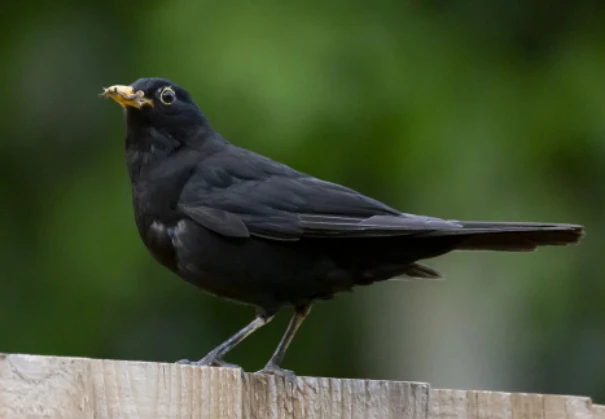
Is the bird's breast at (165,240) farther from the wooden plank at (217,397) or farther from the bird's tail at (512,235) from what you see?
the wooden plank at (217,397)

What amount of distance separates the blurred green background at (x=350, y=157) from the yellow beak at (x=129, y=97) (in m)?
1.33

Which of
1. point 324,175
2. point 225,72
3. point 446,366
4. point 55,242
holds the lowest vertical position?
Answer: point 446,366

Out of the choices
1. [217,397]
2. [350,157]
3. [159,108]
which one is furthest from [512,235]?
[350,157]

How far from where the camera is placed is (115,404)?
112 inches

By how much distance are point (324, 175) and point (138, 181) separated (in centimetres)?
181

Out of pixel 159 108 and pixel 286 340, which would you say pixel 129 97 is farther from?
pixel 286 340

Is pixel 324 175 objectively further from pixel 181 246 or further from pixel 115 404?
pixel 115 404

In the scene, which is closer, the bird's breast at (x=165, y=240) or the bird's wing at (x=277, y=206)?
the bird's wing at (x=277, y=206)

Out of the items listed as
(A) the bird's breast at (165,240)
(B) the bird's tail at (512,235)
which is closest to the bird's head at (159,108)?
(A) the bird's breast at (165,240)

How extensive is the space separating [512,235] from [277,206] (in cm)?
77

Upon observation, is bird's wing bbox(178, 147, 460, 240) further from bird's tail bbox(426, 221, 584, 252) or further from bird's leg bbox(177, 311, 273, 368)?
bird's leg bbox(177, 311, 273, 368)

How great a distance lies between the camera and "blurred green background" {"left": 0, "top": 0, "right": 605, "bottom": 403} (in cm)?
595

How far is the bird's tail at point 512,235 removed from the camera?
11.9 feet

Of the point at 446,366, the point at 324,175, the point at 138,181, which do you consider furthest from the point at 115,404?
the point at 446,366
